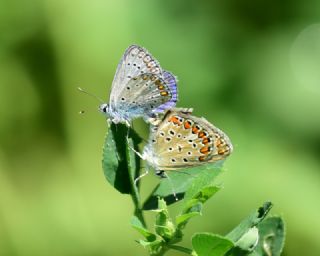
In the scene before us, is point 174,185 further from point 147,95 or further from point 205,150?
point 147,95

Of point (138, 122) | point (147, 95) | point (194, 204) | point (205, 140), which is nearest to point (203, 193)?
point (194, 204)

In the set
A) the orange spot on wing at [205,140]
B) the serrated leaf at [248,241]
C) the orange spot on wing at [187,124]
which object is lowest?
the serrated leaf at [248,241]

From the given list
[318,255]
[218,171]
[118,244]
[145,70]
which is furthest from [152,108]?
[318,255]

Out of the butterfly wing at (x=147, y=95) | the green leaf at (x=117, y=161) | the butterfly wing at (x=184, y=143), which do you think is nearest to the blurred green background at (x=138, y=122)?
the butterfly wing at (x=147, y=95)

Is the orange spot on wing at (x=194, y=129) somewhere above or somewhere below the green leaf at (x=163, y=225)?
above

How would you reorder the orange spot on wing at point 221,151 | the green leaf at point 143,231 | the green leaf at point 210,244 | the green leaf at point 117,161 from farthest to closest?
the orange spot on wing at point 221,151 → the green leaf at point 117,161 → the green leaf at point 143,231 → the green leaf at point 210,244

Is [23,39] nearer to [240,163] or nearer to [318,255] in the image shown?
[240,163]

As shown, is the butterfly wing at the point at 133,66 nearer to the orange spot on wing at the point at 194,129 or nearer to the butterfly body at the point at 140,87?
the butterfly body at the point at 140,87

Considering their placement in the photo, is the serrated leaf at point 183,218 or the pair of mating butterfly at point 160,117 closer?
the serrated leaf at point 183,218
